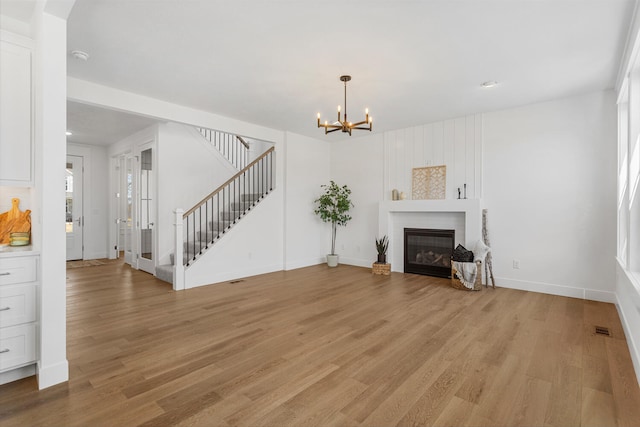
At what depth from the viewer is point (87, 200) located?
311 inches

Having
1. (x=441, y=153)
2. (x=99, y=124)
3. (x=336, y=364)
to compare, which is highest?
(x=99, y=124)

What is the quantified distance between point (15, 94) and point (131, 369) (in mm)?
2327

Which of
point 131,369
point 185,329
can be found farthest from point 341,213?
point 131,369

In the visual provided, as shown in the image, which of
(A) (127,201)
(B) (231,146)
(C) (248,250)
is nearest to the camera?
(C) (248,250)

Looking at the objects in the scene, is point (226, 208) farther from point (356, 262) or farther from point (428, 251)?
point (428, 251)

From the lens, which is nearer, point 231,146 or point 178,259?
point 178,259

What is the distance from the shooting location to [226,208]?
718 cm

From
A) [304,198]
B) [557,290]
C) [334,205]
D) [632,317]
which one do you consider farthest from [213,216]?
[632,317]

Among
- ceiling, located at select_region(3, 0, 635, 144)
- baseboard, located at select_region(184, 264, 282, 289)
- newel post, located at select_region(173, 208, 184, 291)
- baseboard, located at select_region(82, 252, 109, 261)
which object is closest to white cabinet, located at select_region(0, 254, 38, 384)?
ceiling, located at select_region(3, 0, 635, 144)

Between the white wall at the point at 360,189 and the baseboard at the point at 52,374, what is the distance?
17.9 ft

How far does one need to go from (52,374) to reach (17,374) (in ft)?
1.09

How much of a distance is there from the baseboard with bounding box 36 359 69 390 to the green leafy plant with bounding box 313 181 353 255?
5.23m

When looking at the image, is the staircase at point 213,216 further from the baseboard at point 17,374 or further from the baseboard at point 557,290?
the baseboard at point 557,290

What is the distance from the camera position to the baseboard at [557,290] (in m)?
4.30
